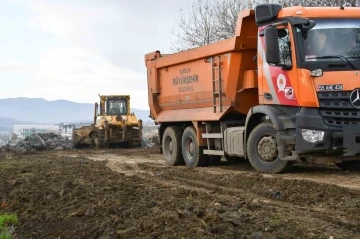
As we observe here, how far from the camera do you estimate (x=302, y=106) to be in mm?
9008

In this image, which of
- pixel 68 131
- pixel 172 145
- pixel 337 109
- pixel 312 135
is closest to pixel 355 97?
pixel 337 109

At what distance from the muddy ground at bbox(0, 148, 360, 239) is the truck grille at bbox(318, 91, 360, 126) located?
40.3 inches

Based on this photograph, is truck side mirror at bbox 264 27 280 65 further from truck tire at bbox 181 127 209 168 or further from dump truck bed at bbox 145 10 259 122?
truck tire at bbox 181 127 209 168

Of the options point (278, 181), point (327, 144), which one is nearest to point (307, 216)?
point (278, 181)

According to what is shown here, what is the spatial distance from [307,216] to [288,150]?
358 cm

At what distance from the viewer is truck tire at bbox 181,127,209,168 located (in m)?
12.6

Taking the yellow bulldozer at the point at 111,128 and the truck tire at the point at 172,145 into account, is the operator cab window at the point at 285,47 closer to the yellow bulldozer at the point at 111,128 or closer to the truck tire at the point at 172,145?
the truck tire at the point at 172,145

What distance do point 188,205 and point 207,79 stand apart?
19.7 ft

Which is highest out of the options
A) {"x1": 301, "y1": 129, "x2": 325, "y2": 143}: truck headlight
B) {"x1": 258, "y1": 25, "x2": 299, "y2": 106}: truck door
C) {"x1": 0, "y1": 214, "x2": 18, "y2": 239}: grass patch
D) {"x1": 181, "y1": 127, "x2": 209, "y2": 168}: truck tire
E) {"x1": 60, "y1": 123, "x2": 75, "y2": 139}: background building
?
{"x1": 258, "y1": 25, "x2": 299, "y2": 106}: truck door

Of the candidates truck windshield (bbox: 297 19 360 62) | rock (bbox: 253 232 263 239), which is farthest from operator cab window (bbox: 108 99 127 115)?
rock (bbox: 253 232 263 239)

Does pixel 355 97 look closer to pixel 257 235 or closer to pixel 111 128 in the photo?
pixel 257 235

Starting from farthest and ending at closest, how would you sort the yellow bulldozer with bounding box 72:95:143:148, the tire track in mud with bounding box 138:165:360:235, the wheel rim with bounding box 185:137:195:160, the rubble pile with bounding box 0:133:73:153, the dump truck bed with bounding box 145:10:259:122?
1. the rubble pile with bounding box 0:133:73:153
2. the yellow bulldozer with bounding box 72:95:143:148
3. the wheel rim with bounding box 185:137:195:160
4. the dump truck bed with bounding box 145:10:259:122
5. the tire track in mud with bounding box 138:165:360:235

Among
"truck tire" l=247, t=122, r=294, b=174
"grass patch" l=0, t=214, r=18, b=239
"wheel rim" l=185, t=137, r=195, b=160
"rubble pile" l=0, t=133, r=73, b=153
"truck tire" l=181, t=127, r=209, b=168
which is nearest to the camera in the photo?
"grass patch" l=0, t=214, r=18, b=239

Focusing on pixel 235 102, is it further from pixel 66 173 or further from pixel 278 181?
pixel 66 173
